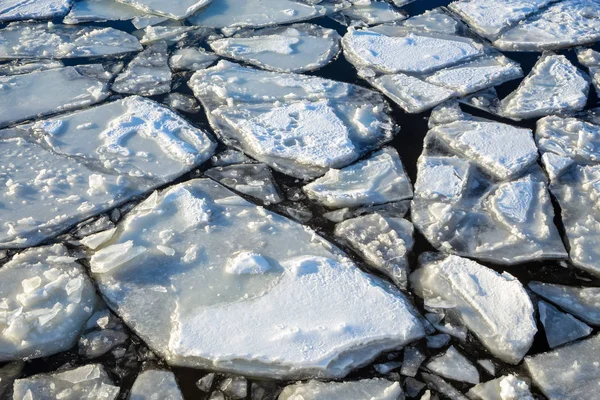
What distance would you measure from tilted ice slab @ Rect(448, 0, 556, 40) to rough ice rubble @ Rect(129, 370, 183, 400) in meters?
3.11

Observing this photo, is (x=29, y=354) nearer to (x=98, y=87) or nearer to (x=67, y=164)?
(x=67, y=164)

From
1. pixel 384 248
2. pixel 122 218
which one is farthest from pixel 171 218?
pixel 384 248

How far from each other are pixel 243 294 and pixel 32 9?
3.12 meters

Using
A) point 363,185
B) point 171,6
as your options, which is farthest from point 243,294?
point 171,6

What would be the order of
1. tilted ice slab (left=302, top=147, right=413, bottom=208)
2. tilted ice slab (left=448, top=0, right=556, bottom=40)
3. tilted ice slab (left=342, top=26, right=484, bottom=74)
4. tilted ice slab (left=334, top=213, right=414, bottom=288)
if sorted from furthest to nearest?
1. tilted ice slab (left=448, top=0, right=556, bottom=40)
2. tilted ice slab (left=342, top=26, right=484, bottom=74)
3. tilted ice slab (left=302, top=147, right=413, bottom=208)
4. tilted ice slab (left=334, top=213, right=414, bottom=288)

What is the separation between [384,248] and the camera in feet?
7.20

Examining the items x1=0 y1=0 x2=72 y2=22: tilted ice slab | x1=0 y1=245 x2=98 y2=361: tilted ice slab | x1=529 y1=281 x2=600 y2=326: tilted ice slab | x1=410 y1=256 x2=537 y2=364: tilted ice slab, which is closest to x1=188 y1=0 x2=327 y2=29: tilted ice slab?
x1=0 y1=0 x2=72 y2=22: tilted ice slab

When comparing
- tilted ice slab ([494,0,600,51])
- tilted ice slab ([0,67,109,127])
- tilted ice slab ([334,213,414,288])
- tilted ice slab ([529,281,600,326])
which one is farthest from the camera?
tilted ice slab ([494,0,600,51])

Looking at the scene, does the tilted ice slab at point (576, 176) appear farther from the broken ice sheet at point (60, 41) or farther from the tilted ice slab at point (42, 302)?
the broken ice sheet at point (60, 41)

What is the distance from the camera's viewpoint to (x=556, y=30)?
3.81m

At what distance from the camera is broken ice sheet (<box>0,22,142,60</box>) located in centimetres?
348

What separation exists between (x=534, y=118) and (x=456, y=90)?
45 cm

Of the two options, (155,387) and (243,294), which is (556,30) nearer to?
(243,294)

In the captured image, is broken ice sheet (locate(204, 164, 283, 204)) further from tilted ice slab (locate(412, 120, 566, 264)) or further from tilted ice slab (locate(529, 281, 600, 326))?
tilted ice slab (locate(529, 281, 600, 326))
